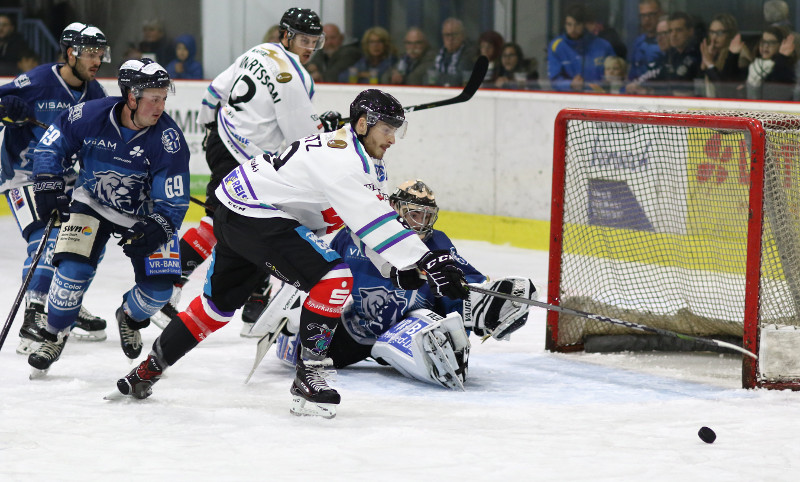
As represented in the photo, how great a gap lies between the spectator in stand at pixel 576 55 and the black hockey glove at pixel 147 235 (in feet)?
11.4

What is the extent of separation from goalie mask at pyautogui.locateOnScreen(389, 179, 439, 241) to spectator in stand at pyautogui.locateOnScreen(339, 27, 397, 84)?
3.83 metres

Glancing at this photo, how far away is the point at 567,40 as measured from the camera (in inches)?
269

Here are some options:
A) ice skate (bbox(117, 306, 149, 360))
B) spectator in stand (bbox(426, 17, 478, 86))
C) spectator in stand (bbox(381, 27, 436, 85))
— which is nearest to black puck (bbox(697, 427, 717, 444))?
ice skate (bbox(117, 306, 149, 360))

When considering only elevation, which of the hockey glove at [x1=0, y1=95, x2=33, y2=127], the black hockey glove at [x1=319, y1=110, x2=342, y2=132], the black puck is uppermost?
the hockey glove at [x1=0, y1=95, x2=33, y2=127]

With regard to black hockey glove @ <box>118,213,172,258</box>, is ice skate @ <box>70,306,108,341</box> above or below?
below

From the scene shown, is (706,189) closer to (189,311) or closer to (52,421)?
(189,311)

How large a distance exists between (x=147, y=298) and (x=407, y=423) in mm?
1113

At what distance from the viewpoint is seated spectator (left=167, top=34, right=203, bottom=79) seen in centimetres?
820

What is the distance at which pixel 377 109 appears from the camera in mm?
3160

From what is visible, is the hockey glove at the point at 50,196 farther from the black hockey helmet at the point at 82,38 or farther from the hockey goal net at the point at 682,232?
the hockey goal net at the point at 682,232

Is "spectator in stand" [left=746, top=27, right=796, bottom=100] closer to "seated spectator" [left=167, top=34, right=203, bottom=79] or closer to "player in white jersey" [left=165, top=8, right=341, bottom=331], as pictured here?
"player in white jersey" [left=165, top=8, right=341, bottom=331]

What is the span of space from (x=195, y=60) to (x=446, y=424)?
559 centimetres

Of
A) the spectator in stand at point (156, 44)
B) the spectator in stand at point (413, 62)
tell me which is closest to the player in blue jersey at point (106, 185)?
the spectator in stand at point (413, 62)

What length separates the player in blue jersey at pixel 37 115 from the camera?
14.1ft
